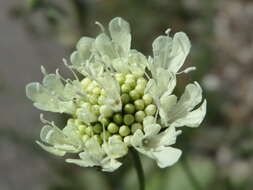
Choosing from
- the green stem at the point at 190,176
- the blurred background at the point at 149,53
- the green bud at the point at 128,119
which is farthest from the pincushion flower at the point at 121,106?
the green stem at the point at 190,176

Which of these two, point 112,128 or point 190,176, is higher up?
point 112,128

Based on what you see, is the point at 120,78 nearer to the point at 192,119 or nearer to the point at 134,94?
the point at 134,94

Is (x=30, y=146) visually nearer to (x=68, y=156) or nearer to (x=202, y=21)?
(x=68, y=156)

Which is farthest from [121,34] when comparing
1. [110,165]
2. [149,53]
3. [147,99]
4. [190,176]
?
[149,53]

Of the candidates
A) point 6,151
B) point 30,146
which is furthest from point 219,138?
point 6,151

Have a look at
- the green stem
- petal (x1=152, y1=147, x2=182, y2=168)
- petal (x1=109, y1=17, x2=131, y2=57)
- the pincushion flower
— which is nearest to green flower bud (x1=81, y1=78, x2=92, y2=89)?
the pincushion flower
